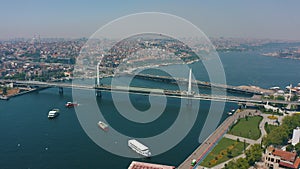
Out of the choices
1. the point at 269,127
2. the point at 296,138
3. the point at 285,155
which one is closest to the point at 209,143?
the point at 285,155

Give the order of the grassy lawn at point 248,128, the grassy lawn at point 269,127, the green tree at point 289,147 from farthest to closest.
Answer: the grassy lawn at point 269,127
the grassy lawn at point 248,128
the green tree at point 289,147

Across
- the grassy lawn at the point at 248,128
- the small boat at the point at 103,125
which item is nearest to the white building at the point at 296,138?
the grassy lawn at the point at 248,128

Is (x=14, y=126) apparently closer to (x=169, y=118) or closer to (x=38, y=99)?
(x=38, y=99)

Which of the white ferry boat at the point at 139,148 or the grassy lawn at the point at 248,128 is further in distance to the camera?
the grassy lawn at the point at 248,128

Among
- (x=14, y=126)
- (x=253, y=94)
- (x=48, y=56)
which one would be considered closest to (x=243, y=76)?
(x=253, y=94)

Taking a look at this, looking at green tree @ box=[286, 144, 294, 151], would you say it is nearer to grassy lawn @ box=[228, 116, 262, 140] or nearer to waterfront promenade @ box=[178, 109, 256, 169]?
grassy lawn @ box=[228, 116, 262, 140]

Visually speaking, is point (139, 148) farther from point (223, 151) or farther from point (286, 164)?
point (286, 164)

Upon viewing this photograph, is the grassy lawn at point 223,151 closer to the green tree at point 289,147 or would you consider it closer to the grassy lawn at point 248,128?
the grassy lawn at point 248,128
